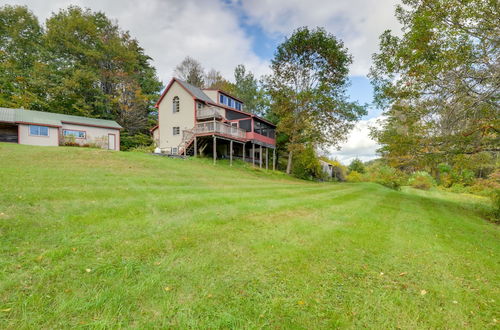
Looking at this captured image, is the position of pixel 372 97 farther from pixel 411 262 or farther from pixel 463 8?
pixel 411 262

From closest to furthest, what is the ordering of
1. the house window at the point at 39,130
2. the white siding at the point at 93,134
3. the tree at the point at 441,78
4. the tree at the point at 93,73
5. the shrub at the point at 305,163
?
the tree at the point at 441,78, the house window at the point at 39,130, the white siding at the point at 93,134, the shrub at the point at 305,163, the tree at the point at 93,73

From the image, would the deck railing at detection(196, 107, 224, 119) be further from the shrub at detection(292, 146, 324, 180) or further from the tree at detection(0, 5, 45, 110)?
the tree at detection(0, 5, 45, 110)

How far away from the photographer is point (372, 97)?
11867mm

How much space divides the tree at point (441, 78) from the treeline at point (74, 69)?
93.0 ft

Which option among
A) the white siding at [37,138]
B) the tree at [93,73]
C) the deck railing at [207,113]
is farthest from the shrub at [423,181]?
the white siding at [37,138]

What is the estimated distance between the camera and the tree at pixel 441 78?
25.6 ft

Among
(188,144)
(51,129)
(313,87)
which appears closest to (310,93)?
(313,87)

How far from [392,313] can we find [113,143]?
2829 cm

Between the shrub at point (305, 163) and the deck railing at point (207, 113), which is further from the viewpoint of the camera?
the shrub at point (305, 163)

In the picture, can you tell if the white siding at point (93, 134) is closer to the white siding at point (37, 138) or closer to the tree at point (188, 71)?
the white siding at point (37, 138)

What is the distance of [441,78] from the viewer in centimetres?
844

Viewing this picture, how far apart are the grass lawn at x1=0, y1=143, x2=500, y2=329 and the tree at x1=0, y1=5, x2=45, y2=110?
29.9 m

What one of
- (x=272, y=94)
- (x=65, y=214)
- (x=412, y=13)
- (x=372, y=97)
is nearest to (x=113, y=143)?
(x=272, y=94)

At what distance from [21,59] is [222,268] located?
139 ft
